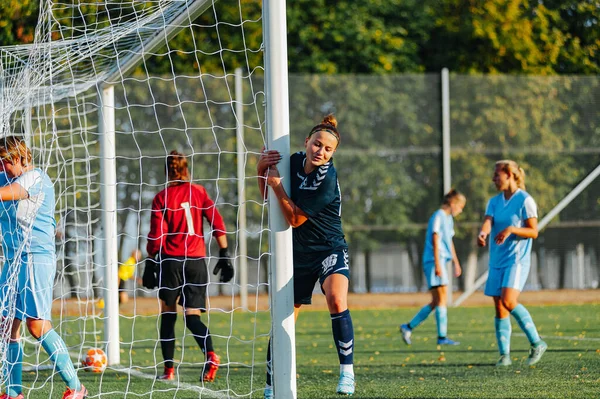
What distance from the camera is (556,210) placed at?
1619cm

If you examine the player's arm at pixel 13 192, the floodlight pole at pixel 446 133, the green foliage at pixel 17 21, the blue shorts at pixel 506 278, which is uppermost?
the green foliage at pixel 17 21

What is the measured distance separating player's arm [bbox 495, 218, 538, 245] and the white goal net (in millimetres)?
2113

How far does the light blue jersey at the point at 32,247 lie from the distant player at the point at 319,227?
1565 mm

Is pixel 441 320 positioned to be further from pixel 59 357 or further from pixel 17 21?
pixel 17 21

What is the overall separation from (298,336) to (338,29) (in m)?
11.0

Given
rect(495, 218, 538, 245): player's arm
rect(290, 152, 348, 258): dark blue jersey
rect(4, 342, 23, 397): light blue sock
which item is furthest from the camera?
rect(495, 218, 538, 245): player's arm

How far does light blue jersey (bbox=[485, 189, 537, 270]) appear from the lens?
7.84 m

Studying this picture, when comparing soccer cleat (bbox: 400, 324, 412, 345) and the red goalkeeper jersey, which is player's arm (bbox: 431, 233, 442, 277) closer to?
soccer cleat (bbox: 400, 324, 412, 345)

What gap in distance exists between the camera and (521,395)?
19.8 feet

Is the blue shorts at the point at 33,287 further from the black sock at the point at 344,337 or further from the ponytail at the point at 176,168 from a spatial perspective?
the black sock at the point at 344,337

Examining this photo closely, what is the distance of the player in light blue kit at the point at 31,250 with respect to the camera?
5820 mm

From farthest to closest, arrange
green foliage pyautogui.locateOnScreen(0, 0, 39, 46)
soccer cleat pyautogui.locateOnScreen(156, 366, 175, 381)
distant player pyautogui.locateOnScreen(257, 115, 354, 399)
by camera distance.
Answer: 1. green foliage pyautogui.locateOnScreen(0, 0, 39, 46)
2. soccer cleat pyautogui.locateOnScreen(156, 366, 175, 381)
3. distant player pyautogui.locateOnScreen(257, 115, 354, 399)

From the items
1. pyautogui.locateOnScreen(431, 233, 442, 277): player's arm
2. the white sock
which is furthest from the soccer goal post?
the white sock

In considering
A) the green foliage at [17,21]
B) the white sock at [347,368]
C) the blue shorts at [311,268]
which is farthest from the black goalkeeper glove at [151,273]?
the green foliage at [17,21]
